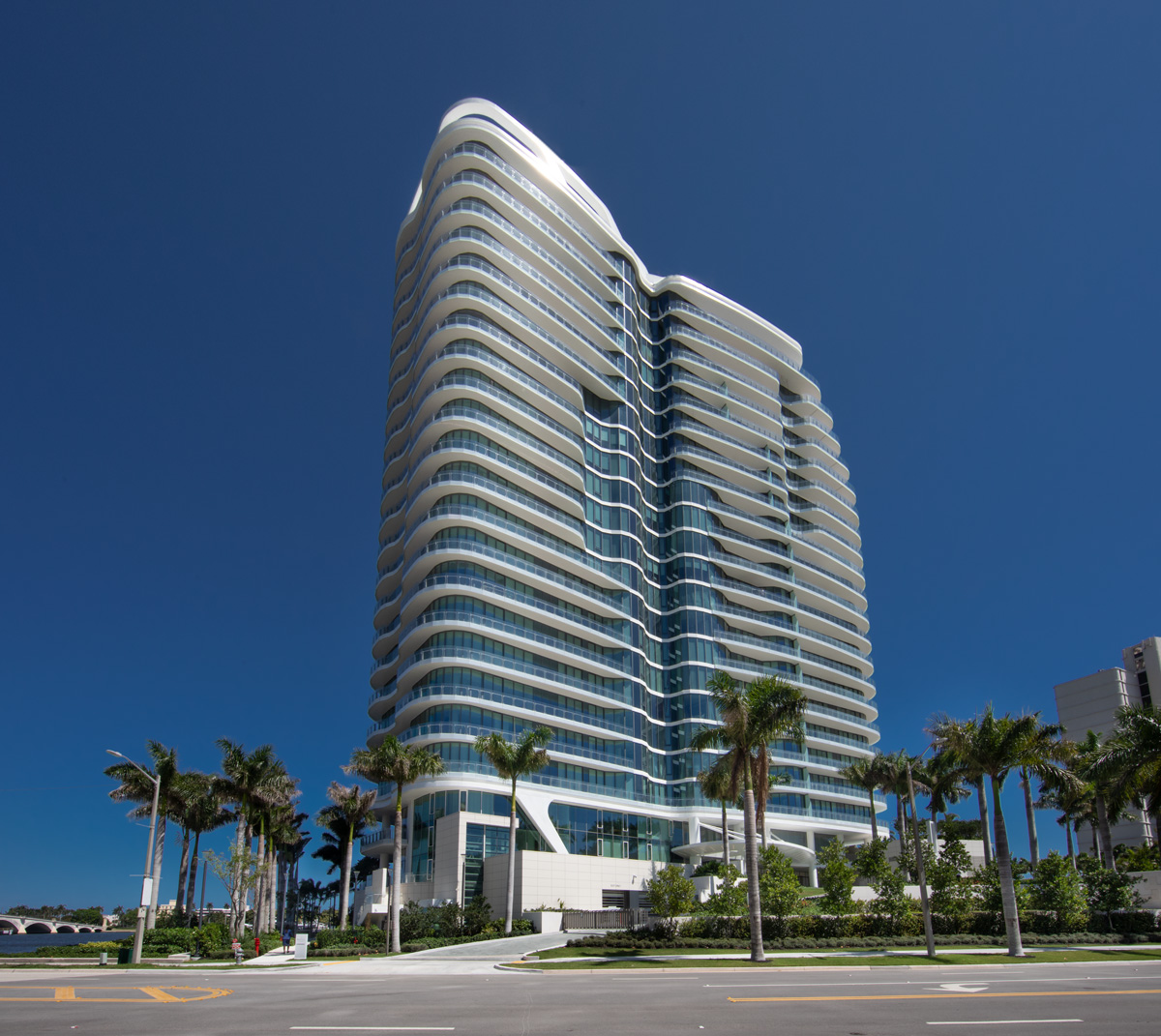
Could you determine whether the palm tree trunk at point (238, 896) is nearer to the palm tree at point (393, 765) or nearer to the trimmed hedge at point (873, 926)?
the palm tree at point (393, 765)

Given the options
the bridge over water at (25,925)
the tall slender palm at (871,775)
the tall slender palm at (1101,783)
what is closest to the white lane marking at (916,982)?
the tall slender palm at (1101,783)

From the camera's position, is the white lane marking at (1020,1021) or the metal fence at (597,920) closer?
the white lane marking at (1020,1021)

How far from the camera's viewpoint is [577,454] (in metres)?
81.5

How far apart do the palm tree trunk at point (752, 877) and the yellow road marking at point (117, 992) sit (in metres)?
18.6

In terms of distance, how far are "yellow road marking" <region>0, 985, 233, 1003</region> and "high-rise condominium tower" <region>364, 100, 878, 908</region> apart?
3234cm

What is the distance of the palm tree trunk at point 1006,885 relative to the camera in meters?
35.9

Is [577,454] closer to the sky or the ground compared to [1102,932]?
closer to the sky

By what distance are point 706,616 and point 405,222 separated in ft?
164

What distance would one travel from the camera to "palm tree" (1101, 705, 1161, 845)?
46000mm

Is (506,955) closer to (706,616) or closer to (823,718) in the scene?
(706,616)

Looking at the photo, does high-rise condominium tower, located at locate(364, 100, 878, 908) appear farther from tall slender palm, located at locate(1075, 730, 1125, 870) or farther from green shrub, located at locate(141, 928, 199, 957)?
tall slender palm, located at locate(1075, 730, 1125, 870)

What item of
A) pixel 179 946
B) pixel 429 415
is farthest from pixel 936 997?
pixel 429 415

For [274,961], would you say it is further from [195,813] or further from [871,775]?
[871,775]

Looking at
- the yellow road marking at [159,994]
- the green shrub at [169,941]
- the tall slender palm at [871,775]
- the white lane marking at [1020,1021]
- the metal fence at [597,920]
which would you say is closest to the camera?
the white lane marking at [1020,1021]
